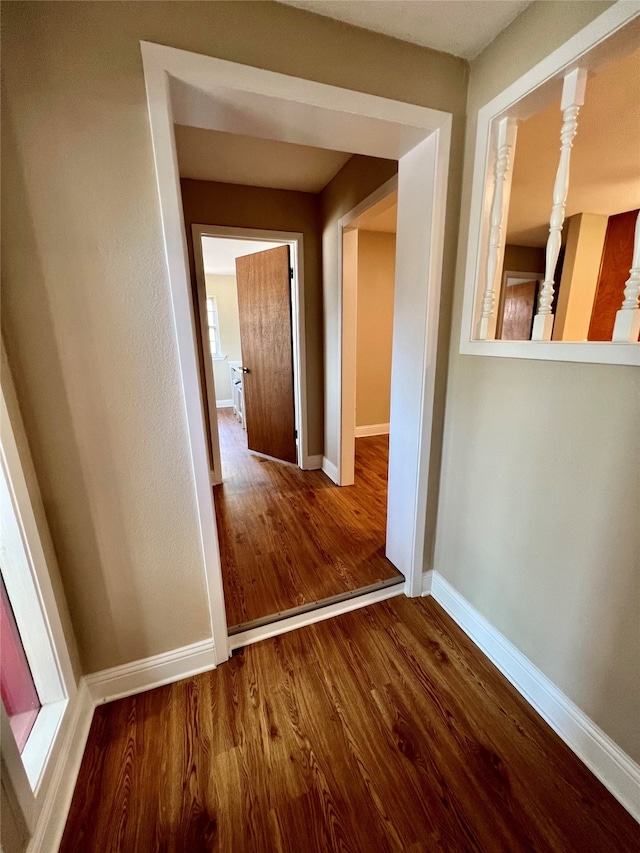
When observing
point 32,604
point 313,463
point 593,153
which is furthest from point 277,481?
point 593,153

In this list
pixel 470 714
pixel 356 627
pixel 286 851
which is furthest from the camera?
pixel 356 627

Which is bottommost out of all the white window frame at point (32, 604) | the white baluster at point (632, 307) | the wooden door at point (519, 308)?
the white window frame at point (32, 604)

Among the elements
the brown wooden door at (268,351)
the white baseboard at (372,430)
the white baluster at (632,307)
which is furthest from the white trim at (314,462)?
the white baluster at (632,307)

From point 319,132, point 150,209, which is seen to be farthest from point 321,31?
point 150,209

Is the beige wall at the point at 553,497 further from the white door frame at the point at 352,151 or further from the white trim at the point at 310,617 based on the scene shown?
the white trim at the point at 310,617

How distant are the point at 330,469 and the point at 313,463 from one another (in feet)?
0.87

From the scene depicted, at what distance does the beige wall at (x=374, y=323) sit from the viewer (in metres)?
4.02

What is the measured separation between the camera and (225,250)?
4.38m

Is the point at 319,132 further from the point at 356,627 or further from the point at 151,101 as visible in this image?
the point at 356,627

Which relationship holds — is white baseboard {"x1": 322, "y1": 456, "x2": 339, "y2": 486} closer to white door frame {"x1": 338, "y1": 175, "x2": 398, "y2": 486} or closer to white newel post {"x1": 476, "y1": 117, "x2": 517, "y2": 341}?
white door frame {"x1": 338, "y1": 175, "x2": 398, "y2": 486}

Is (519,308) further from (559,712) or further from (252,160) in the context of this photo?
(559,712)

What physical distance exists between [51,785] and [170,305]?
4.82ft

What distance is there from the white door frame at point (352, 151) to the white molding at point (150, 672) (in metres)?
0.08

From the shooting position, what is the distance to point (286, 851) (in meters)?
0.91
